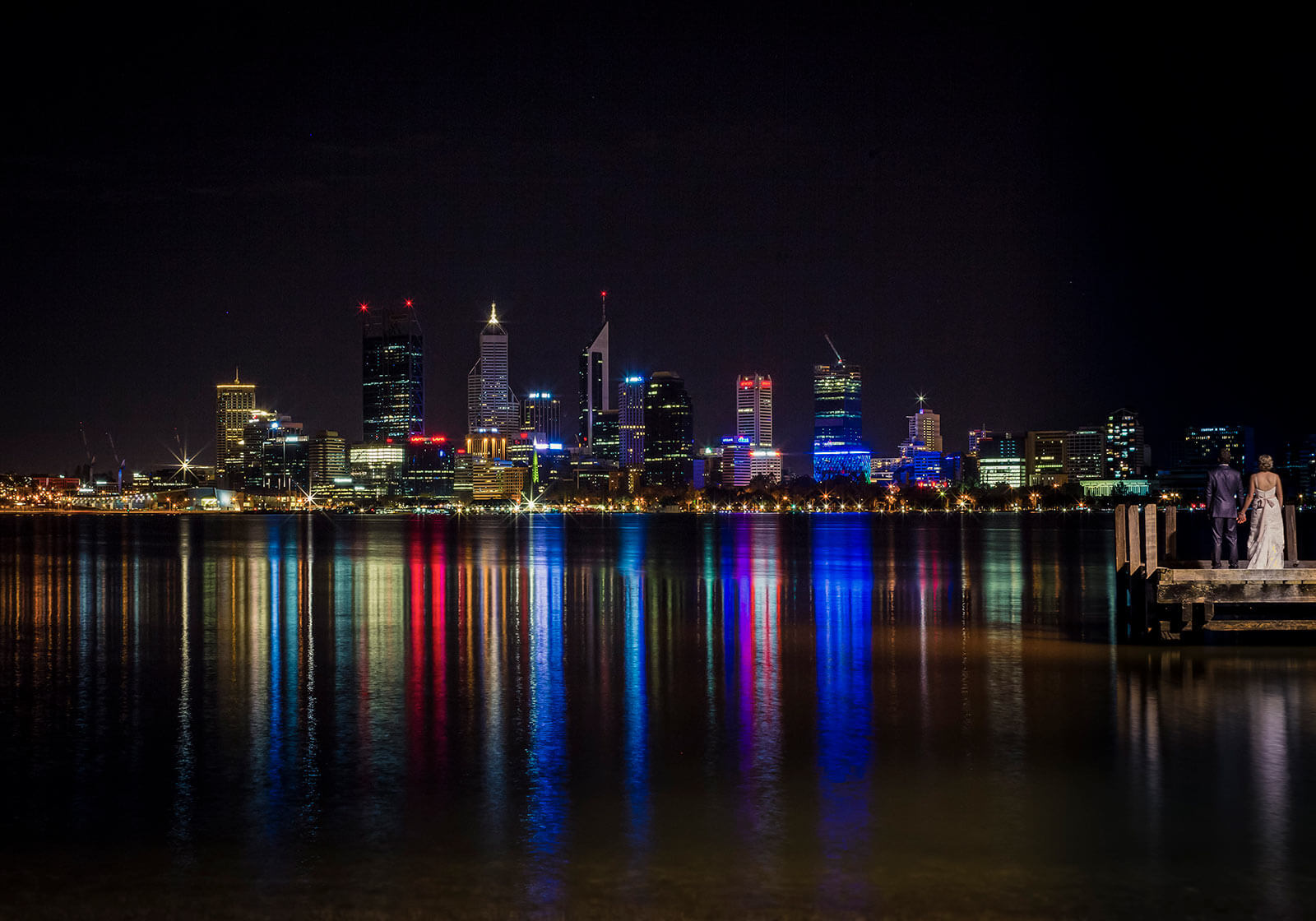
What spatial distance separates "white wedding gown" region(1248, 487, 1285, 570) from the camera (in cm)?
2314

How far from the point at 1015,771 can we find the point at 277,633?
19.2 meters

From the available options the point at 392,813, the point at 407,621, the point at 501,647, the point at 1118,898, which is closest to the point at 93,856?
the point at 392,813

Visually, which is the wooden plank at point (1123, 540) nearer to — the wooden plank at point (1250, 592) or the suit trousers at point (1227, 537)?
the suit trousers at point (1227, 537)

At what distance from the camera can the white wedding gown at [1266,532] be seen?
23.1 meters

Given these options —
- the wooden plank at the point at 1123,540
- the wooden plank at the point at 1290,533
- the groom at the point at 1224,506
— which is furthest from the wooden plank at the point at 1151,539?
the wooden plank at the point at 1290,533

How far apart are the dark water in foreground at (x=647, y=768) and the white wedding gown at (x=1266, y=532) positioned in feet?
6.53

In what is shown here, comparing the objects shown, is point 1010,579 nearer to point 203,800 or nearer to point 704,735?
point 704,735

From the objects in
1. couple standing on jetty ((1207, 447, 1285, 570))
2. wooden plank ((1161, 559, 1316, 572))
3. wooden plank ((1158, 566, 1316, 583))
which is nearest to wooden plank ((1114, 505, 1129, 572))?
wooden plank ((1161, 559, 1316, 572))

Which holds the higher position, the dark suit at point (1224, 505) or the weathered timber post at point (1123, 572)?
the dark suit at point (1224, 505)

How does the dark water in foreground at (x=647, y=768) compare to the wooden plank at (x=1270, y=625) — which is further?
the wooden plank at (x=1270, y=625)

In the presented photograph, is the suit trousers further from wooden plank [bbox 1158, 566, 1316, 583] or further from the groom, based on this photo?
wooden plank [bbox 1158, 566, 1316, 583]

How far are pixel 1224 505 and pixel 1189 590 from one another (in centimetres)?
216

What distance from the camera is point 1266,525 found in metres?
23.2

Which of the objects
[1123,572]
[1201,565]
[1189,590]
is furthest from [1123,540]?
[1189,590]
